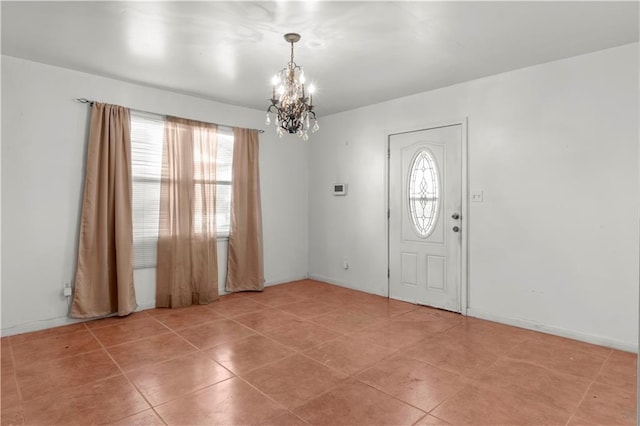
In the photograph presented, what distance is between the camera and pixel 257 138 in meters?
5.27

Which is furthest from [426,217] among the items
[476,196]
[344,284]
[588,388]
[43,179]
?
[43,179]

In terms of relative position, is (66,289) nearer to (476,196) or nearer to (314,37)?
(314,37)

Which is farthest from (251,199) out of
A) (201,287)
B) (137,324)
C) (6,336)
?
(6,336)

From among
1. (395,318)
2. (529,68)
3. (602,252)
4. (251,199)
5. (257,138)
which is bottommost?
(395,318)

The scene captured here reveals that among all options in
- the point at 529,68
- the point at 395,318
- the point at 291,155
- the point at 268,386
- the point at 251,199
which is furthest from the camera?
the point at 291,155

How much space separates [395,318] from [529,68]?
2977mm

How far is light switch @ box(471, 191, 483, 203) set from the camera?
3.97 m

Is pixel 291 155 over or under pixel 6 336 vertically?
over

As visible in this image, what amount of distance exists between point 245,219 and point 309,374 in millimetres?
2919

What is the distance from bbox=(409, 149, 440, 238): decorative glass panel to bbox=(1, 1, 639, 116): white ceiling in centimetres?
97

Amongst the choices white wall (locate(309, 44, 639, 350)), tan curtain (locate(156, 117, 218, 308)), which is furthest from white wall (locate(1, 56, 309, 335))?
white wall (locate(309, 44, 639, 350))

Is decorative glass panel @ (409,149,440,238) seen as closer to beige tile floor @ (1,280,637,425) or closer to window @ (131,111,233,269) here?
beige tile floor @ (1,280,637,425)

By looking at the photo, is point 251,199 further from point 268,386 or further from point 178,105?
point 268,386

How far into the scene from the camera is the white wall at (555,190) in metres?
3.10
